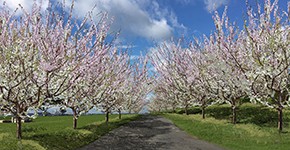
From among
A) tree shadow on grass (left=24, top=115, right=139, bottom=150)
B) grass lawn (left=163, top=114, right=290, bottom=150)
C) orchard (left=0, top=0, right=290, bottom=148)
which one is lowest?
grass lawn (left=163, top=114, right=290, bottom=150)

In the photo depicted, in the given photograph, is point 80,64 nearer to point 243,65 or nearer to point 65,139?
point 65,139

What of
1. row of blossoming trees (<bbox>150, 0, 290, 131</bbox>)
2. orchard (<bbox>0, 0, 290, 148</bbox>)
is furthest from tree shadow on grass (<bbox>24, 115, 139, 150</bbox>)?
row of blossoming trees (<bbox>150, 0, 290, 131</bbox>)

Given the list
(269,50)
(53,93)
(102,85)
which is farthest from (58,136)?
(269,50)

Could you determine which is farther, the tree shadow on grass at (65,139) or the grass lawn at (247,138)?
the grass lawn at (247,138)

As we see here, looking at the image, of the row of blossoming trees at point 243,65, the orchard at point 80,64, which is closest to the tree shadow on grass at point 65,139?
the orchard at point 80,64

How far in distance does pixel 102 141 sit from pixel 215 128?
29.7 feet

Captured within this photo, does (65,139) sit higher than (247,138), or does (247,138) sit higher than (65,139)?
(65,139)

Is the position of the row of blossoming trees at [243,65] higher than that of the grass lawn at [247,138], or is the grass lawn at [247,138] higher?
the row of blossoming trees at [243,65]

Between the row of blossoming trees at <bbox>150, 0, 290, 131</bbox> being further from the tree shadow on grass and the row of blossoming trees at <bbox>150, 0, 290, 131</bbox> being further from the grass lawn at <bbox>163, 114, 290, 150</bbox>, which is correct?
the tree shadow on grass

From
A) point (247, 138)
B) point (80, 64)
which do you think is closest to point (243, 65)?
point (247, 138)

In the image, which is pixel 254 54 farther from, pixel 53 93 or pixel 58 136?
pixel 58 136

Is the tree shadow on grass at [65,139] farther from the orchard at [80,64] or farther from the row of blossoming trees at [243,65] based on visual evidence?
the row of blossoming trees at [243,65]

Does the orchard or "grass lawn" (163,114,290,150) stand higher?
the orchard

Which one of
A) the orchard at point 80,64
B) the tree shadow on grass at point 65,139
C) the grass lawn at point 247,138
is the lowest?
the grass lawn at point 247,138
